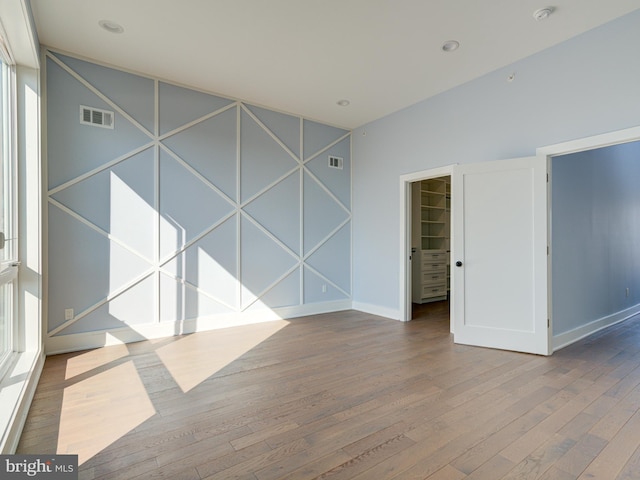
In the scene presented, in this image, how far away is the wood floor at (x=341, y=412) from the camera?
Result: 65.9 inches

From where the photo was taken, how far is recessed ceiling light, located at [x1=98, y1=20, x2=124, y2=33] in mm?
2963

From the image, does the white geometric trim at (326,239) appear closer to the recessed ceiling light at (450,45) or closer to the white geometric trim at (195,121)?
the white geometric trim at (195,121)

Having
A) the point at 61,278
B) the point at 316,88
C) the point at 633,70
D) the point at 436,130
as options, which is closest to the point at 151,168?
the point at 61,278

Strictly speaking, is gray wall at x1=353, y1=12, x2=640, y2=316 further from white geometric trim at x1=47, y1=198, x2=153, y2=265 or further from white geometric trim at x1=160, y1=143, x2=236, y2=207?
white geometric trim at x1=47, y1=198, x2=153, y2=265

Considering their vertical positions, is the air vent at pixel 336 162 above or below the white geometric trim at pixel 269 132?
below

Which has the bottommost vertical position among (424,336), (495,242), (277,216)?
(424,336)

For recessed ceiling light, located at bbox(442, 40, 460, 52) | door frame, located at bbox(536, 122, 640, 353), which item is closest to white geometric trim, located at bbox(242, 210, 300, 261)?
recessed ceiling light, located at bbox(442, 40, 460, 52)

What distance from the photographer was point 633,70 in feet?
9.14

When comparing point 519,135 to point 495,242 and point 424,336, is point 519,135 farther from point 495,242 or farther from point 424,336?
point 424,336

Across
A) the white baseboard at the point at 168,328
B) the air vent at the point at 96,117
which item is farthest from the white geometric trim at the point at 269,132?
the white baseboard at the point at 168,328

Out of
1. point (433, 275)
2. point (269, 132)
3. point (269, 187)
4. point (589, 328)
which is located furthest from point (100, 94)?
point (589, 328)

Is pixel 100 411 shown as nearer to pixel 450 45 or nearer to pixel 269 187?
pixel 269 187

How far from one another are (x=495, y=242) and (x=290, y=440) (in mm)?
2966

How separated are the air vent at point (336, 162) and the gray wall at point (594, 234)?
3.08 meters
